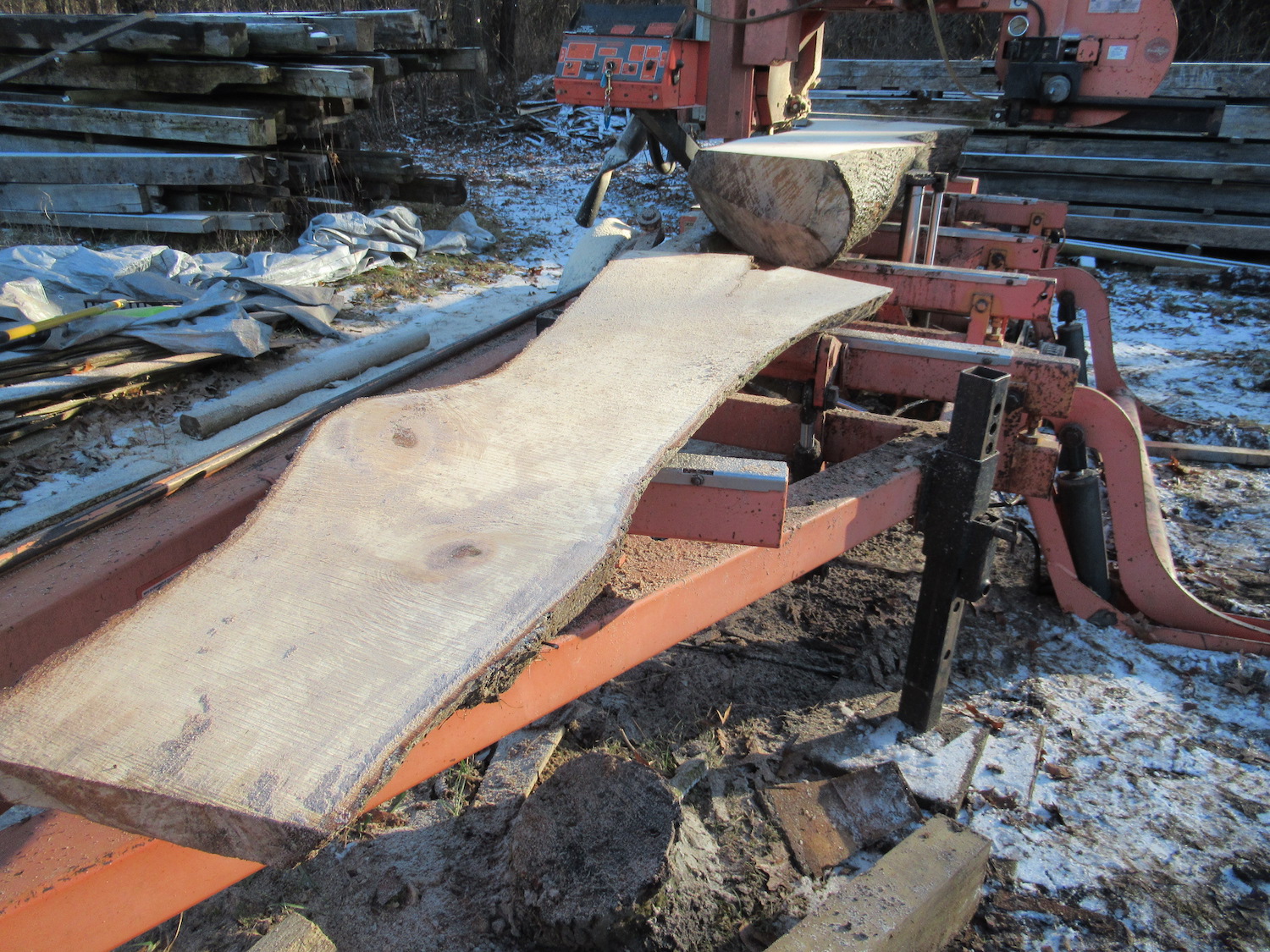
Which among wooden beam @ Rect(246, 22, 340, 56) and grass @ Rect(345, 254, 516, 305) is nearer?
grass @ Rect(345, 254, 516, 305)

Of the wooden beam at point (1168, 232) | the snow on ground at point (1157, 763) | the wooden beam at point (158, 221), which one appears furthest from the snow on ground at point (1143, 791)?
the wooden beam at point (158, 221)

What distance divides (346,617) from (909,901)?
1.31 metres

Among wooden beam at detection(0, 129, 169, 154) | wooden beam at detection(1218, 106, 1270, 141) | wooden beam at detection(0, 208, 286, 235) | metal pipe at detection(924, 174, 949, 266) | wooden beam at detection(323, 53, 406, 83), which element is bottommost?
wooden beam at detection(0, 208, 286, 235)

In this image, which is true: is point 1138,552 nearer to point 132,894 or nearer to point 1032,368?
point 1032,368

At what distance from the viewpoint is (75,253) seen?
5.27 meters

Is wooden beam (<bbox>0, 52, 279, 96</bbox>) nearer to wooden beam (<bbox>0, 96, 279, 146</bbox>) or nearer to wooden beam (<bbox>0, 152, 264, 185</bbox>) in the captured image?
wooden beam (<bbox>0, 96, 279, 146</bbox>)

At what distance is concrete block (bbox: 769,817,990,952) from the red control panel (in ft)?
15.4

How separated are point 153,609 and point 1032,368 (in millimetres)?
1943

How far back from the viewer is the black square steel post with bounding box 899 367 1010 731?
1865mm

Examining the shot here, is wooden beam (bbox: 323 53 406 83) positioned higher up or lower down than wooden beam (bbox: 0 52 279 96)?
higher up

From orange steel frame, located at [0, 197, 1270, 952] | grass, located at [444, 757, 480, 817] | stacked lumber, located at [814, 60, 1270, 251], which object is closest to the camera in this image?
orange steel frame, located at [0, 197, 1270, 952]

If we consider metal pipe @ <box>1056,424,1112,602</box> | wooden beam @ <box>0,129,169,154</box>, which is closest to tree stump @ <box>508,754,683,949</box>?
metal pipe @ <box>1056,424,1112,602</box>

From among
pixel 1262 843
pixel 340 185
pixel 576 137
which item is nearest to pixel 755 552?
pixel 1262 843

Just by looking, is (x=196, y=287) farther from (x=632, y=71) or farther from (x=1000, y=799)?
(x=1000, y=799)
